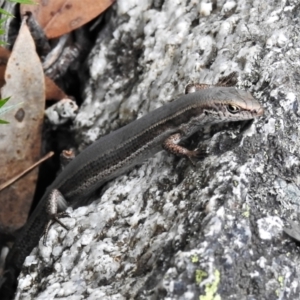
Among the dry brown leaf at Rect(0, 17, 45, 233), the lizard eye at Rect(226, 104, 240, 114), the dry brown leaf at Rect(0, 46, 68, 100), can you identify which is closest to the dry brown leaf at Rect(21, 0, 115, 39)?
the dry brown leaf at Rect(0, 17, 45, 233)

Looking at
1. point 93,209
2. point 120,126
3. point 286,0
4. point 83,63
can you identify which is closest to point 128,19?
point 83,63

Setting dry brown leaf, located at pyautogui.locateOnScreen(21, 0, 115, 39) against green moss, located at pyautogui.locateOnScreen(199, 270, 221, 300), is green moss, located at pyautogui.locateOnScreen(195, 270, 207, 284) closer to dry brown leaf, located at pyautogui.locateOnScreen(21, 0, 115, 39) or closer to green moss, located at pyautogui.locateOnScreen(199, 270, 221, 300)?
green moss, located at pyautogui.locateOnScreen(199, 270, 221, 300)

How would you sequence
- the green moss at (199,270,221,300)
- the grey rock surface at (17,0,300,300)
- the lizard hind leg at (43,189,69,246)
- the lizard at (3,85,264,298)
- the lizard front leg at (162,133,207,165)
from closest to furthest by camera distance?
1. the green moss at (199,270,221,300)
2. the grey rock surface at (17,0,300,300)
3. the lizard front leg at (162,133,207,165)
4. the lizard at (3,85,264,298)
5. the lizard hind leg at (43,189,69,246)

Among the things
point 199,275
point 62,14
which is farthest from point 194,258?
point 62,14

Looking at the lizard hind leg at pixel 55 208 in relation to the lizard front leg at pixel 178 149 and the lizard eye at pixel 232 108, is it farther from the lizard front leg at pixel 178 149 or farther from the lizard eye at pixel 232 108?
the lizard eye at pixel 232 108

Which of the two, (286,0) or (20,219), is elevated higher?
(286,0)

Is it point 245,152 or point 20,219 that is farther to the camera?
point 20,219

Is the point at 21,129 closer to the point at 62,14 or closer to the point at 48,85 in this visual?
the point at 48,85

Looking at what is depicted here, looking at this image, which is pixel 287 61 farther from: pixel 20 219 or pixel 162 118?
pixel 20 219
